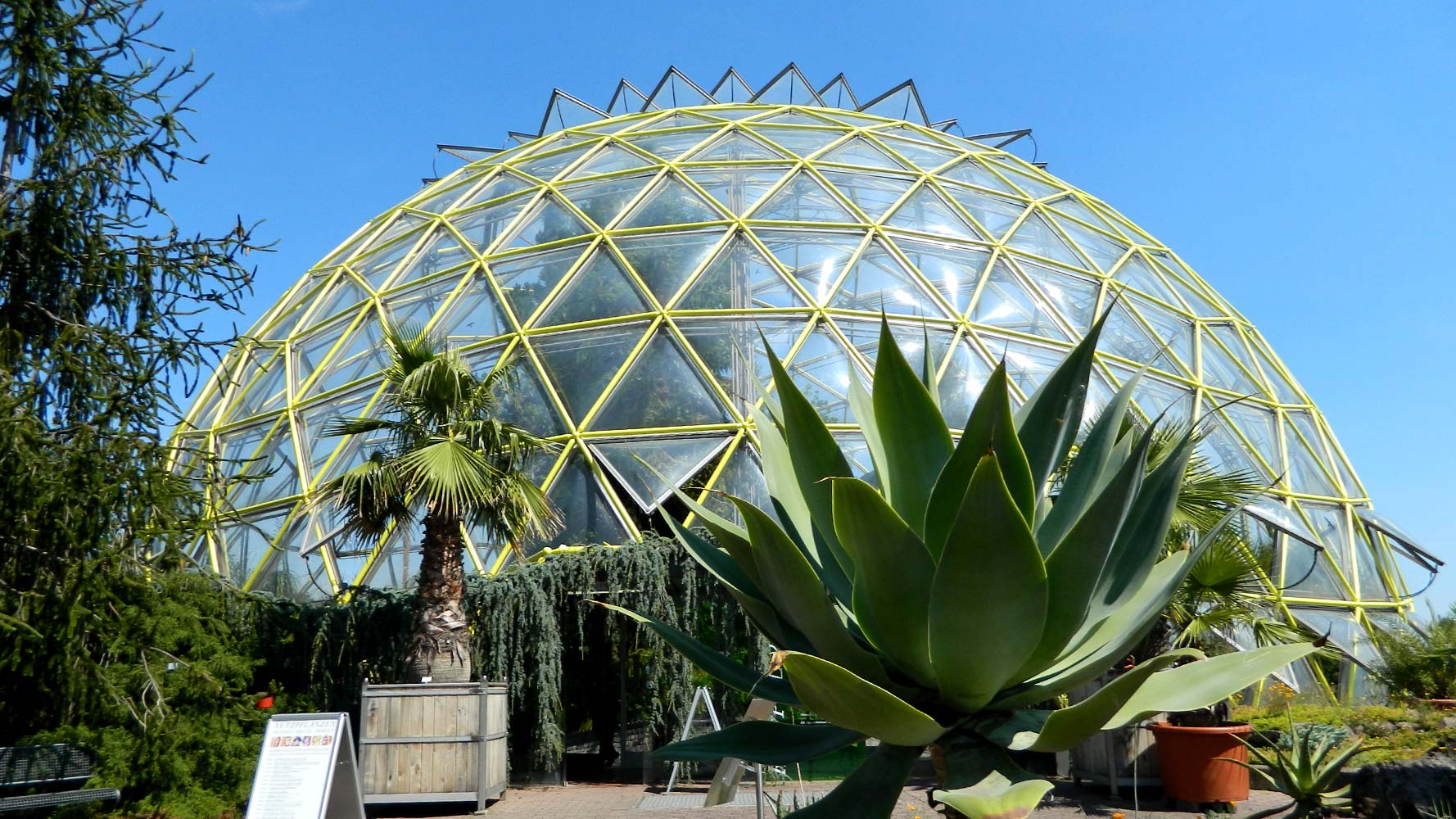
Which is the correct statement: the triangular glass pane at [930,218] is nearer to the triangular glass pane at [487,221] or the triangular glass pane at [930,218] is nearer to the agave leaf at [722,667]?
the triangular glass pane at [487,221]

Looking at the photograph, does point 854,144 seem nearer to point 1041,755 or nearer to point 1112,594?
point 1041,755

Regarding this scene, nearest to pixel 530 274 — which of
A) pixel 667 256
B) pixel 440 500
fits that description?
pixel 667 256

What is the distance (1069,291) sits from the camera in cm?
1864

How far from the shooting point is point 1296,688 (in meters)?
14.9

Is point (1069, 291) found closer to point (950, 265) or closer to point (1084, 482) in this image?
point (950, 265)

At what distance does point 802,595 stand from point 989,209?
19371mm

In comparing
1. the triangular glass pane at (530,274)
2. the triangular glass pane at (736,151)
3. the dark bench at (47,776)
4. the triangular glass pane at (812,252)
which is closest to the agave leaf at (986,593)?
the dark bench at (47,776)

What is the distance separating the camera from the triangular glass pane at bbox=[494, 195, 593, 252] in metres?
18.2

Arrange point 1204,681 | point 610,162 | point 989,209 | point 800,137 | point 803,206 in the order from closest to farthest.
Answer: point 1204,681 → point 803,206 → point 989,209 → point 610,162 → point 800,137

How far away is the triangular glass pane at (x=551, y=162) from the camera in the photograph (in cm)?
2109

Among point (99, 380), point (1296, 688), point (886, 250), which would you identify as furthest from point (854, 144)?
point (99, 380)

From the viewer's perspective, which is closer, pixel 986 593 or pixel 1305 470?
pixel 986 593

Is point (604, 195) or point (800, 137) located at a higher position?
point (800, 137)

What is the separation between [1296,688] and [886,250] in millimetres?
9107
